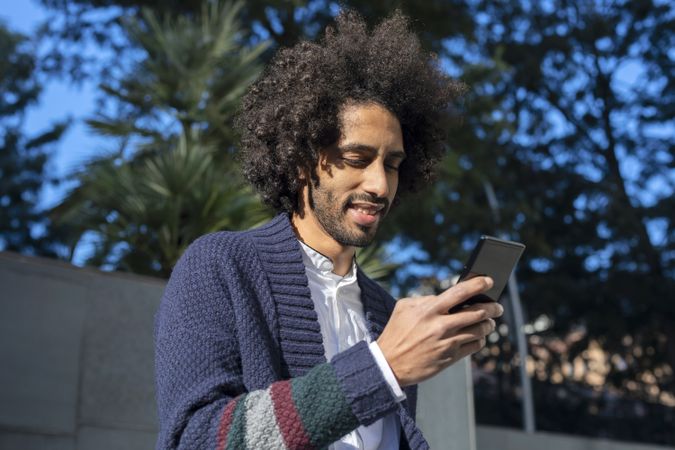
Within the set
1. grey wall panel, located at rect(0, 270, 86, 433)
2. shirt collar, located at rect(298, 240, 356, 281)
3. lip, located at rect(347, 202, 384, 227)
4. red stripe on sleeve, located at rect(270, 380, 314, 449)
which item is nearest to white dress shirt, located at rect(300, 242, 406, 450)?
shirt collar, located at rect(298, 240, 356, 281)

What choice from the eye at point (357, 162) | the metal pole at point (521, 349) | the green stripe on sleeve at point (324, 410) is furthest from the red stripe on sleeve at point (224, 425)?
the metal pole at point (521, 349)

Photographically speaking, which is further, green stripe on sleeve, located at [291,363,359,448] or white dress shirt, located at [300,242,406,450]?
white dress shirt, located at [300,242,406,450]

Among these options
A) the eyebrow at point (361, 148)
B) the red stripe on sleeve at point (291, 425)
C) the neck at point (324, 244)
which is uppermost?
the eyebrow at point (361, 148)

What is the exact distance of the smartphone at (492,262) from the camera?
188 centimetres

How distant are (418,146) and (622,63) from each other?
17.3 m

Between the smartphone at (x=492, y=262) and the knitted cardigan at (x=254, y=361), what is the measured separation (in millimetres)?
257

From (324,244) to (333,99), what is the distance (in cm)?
39

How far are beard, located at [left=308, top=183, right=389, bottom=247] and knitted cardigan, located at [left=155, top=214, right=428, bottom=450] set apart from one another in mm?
94

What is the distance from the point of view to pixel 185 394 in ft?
6.24

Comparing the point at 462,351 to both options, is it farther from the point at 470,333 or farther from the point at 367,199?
the point at 367,199

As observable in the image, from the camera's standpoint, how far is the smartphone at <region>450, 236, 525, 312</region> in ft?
6.15

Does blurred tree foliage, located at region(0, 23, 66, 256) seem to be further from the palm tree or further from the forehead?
the forehead

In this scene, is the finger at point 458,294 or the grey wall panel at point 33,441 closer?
the finger at point 458,294

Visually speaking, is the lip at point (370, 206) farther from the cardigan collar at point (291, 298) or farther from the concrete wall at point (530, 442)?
the concrete wall at point (530, 442)
